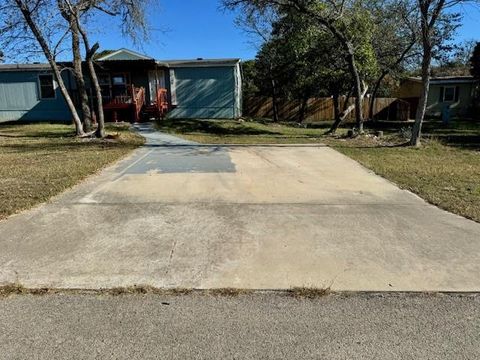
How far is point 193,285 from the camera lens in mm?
3441

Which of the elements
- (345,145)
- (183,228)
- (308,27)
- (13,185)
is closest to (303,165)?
(345,145)

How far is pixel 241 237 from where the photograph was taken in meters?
4.56

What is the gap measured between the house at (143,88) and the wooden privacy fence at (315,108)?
6766mm

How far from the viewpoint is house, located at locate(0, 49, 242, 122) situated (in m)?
21.0

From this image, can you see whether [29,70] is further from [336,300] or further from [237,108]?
[336,300]

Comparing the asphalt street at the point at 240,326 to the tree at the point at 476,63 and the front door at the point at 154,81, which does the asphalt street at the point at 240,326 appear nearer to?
the front door at the point at 154,81

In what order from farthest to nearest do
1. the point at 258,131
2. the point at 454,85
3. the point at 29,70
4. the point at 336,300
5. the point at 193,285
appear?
the point at 454,85 → the point at 29,70 → the point at 258,131 → the point at 193,285 → the point at 336,300

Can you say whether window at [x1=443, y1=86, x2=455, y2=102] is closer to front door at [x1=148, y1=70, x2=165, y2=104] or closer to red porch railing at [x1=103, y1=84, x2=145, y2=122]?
front door at [x1=148, y1=70, x2=165, y2=104]

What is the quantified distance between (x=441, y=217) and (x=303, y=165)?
4229 mm

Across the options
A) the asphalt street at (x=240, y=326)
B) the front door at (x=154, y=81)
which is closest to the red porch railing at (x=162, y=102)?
the front door at (x=154, y=81)

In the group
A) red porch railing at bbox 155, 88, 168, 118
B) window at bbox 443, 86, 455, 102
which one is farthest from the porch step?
window at bbox 443, 86, 455, 102

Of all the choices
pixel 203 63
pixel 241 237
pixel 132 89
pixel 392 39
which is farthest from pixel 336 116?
pixel 241 237

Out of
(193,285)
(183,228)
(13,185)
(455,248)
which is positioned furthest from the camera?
(13,185)

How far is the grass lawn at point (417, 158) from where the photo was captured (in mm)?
6508
